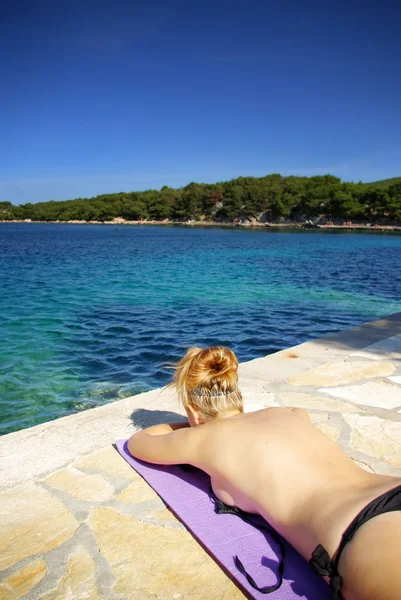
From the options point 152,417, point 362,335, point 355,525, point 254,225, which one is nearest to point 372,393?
point 152,417

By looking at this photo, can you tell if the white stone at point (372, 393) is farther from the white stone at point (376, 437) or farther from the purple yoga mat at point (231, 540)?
the purple yoga mat at point (231, 540)

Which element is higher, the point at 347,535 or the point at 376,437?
the point at 347,535

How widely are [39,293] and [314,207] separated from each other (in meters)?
93.2

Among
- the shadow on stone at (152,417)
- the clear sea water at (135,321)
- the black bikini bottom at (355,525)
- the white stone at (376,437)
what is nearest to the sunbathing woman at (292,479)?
the black bikini bottom at (355,525)

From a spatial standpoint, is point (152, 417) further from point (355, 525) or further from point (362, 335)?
point (362, 335)

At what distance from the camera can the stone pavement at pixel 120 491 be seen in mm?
1962

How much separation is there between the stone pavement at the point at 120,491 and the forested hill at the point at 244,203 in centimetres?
8923

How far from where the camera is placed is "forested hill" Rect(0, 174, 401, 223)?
93.8 metres

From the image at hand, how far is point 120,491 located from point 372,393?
2603mm

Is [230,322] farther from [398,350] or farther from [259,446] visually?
[259,446]

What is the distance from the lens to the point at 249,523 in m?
2.27

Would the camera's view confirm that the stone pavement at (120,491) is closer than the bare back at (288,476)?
No

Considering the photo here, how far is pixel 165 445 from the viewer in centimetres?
263

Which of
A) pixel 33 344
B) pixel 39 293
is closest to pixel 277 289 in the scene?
pixel 39 293
